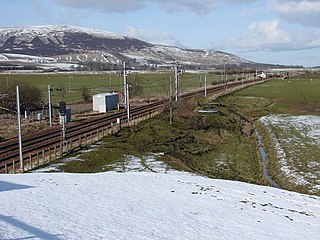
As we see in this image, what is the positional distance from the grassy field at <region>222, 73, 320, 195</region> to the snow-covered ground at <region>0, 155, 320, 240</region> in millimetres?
7193

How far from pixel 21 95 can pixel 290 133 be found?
4641cm

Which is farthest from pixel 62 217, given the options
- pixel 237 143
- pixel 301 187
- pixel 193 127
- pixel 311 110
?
pixel 311 110

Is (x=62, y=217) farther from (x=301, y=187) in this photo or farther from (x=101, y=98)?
(x=101, y=98)

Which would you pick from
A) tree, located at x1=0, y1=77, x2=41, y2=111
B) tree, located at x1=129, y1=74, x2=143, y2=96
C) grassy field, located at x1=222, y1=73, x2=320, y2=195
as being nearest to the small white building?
tree, located at x1=0, y1=77, x2=41, y2=111

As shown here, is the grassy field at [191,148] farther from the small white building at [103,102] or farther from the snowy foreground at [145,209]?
the small white building at [103,102]

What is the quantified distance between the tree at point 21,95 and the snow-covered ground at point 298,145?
1557 inches

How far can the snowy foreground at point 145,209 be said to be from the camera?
14180mm

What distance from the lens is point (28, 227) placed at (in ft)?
44.1

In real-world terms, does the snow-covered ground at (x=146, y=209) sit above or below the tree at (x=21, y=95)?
below

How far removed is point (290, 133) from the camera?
51.0m

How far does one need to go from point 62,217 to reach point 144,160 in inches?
744

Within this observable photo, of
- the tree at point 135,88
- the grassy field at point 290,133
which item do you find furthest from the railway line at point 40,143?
the tree at point 135,88

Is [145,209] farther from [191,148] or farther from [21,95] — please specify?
[21,95]

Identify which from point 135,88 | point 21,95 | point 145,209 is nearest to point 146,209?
point 145,209
